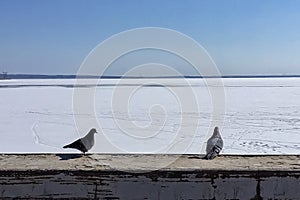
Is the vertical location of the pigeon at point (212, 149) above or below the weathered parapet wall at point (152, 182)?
above

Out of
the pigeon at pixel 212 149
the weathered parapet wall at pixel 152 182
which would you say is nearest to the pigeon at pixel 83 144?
the pigeon at pixel 212 149

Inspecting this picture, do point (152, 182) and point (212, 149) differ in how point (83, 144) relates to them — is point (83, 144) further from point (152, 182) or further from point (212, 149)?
point (152, 182)

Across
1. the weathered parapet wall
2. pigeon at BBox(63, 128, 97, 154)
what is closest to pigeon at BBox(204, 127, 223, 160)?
the weathered parapet wall

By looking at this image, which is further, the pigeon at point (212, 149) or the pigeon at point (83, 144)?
the pigeon at point (83, 144)

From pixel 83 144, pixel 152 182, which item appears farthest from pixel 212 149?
pixel 83 144

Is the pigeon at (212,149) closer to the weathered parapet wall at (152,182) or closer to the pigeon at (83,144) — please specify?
the weathered parapet wall at (152,182)

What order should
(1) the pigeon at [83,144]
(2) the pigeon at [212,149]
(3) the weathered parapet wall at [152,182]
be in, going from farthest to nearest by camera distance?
(1) the pigeon at [83,144], (2) the pigeon at [212,149], (3) the weathered parapet wall at [152,182]

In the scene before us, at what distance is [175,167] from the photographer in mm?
1077

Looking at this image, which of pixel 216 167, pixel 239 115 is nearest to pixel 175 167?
pixel 216 167

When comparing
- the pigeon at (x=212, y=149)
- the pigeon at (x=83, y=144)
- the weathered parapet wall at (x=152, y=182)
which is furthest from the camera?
the pigeon at (x=83, y=144)

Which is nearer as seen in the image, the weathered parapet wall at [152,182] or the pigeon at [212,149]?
the weathered parapet wall at [152,182]

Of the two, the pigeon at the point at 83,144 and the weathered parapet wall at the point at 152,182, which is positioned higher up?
the pigeon at the point at 83,144

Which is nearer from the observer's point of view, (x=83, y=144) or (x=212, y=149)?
(x=212, y=149)

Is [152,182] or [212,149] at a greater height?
[212,149]
